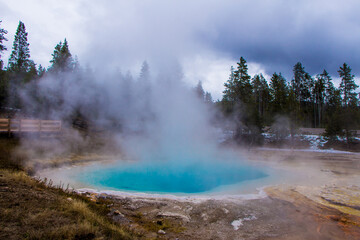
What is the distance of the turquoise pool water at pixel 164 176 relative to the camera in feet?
32.5

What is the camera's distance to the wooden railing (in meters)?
13.8

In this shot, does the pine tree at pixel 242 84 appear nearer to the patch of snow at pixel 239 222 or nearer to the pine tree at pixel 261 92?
the pine tree at pixel 261 92

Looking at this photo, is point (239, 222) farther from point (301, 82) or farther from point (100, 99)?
point (301, 82)

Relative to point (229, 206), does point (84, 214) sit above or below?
above

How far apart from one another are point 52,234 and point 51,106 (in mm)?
18911

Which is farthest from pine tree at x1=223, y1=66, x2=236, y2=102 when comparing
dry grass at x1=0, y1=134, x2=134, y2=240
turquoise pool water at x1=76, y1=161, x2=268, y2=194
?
dry grass at x1=0, y1=134, x2=134, y2=240

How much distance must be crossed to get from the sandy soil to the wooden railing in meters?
10.5

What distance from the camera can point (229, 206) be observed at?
668 centimetres

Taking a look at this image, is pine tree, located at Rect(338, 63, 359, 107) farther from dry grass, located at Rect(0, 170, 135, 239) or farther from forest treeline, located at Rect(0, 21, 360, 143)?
dry grass, located at Rect(0, 170, 135, 239)

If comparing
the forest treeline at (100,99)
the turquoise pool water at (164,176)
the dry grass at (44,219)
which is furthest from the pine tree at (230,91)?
the dry grass at (44,219)

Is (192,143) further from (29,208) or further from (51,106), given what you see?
(29,208)

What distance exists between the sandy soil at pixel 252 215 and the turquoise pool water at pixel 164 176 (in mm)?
2396

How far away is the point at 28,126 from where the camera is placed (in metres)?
14.9

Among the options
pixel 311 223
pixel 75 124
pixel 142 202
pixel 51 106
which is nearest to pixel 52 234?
pixel 142 202
